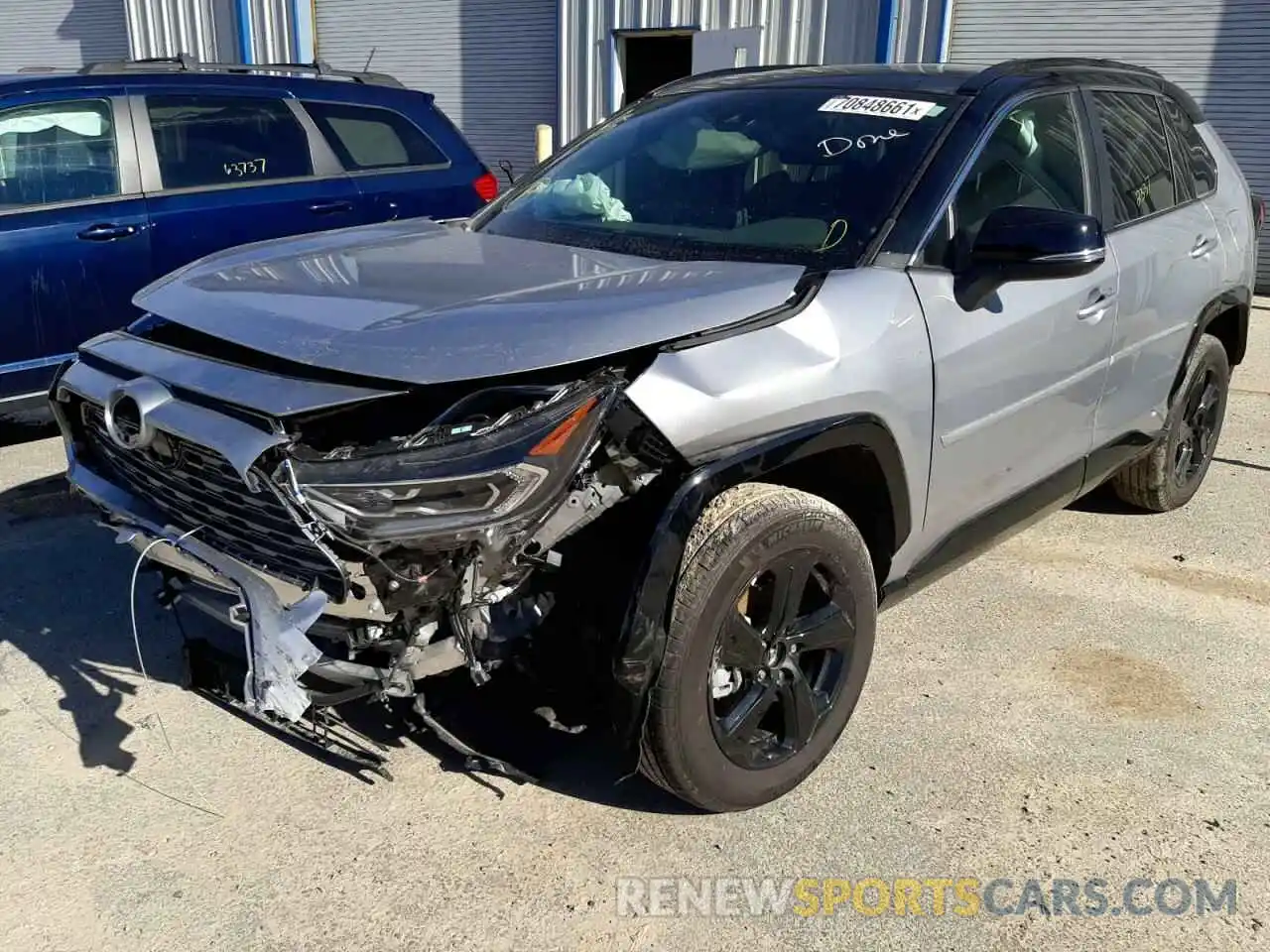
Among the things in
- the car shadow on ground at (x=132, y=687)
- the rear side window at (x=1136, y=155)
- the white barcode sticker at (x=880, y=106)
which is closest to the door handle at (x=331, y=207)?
the car shadow on ground at (x=132, y=687)

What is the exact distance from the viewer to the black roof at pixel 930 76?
3.38 meters

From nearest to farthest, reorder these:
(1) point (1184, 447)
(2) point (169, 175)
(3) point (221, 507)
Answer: (3) point (221, 507) → (1) point (1184, 447) → (2) point (169, 175)

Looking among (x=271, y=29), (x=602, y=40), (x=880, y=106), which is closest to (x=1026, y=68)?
(x=880, y=106)

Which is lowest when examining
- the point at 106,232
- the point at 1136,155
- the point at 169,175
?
the point at 106,232

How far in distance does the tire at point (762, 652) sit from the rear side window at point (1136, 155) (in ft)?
5.95

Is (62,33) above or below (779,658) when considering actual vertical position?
above

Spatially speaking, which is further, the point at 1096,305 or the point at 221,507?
the point at 1096,305

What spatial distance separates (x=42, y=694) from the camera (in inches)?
129

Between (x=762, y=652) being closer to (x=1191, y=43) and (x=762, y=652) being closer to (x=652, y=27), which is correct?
(x=1191, y=43)

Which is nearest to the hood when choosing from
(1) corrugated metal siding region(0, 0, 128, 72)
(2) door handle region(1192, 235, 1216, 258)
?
(2) door handle region(1192, 235, 1216, 258)

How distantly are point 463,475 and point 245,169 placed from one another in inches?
171

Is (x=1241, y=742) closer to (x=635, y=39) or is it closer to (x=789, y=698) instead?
(x=789, y=698)

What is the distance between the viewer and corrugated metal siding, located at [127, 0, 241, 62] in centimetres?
1622

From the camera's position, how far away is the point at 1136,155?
13.1ft
